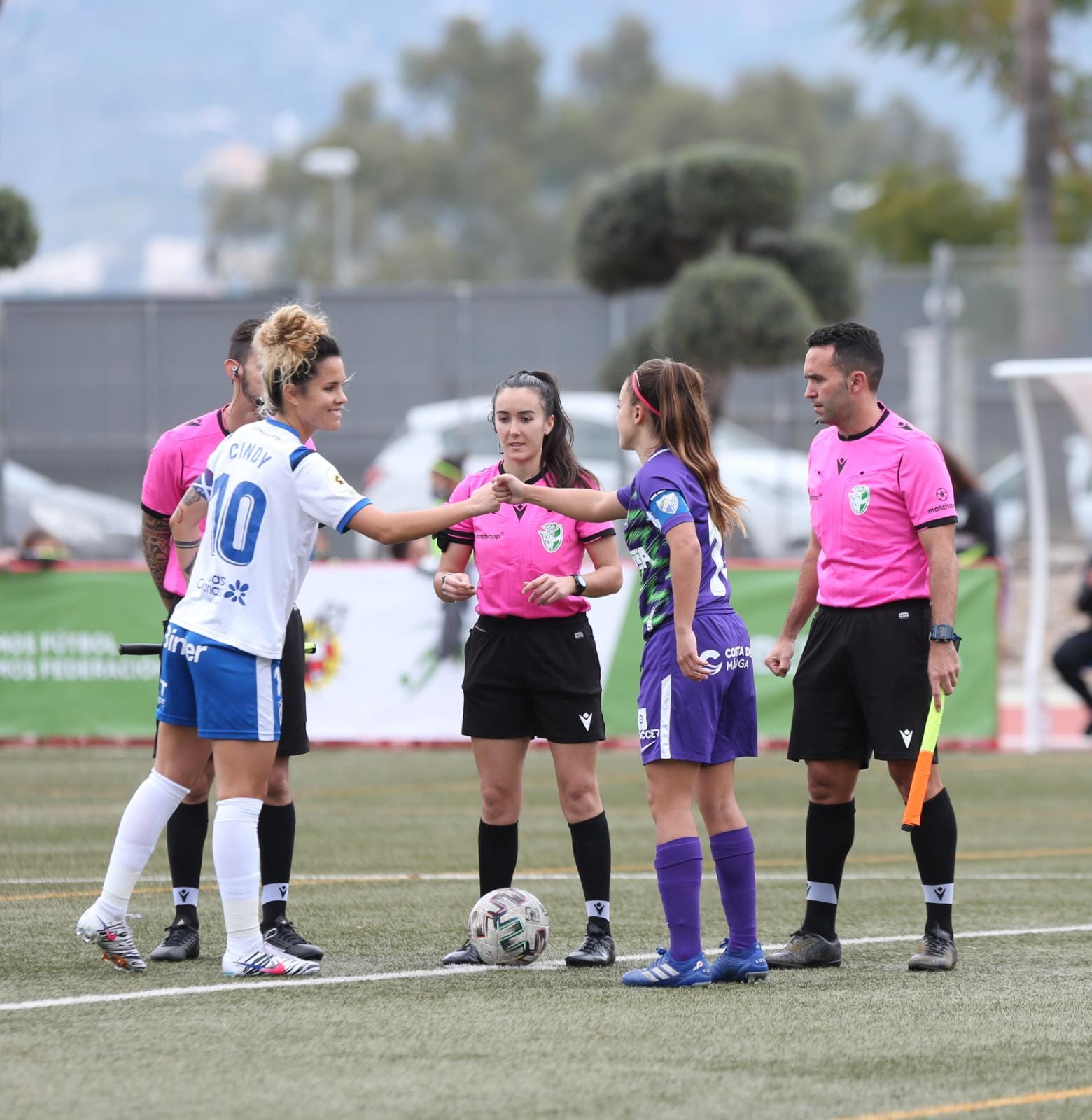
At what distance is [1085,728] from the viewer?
51.5 ft

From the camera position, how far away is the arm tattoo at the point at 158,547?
6.55 m

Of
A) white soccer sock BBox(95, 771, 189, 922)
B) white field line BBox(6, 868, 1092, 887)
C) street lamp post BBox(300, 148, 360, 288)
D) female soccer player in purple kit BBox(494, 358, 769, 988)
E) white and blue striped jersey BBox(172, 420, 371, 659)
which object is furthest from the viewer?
street lamp post BBox(300, 148, 360, 288)

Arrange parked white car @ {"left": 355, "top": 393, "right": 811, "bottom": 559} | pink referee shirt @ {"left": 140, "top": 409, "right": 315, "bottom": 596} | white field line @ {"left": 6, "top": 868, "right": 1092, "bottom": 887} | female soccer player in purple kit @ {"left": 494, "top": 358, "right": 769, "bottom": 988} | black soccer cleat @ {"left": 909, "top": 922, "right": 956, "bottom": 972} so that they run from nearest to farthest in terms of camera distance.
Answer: female soccer player in purple kit @ {"left": 494, "top": 358, "right": 769, "bottom": 988}, black soccer cleat @ {"left": 909, "top": 922, "right": 956, "bottom": 972}, pink referee shirt @ {"left": 140, "top": 409, "right": 315, "bottom": 596}, white field line @ {"left": 6, "top": 868, "right": 1092, "bottom": 887}, parked white car @ {"left": 355, "top": 393, "right": 811, "bottom": 559}

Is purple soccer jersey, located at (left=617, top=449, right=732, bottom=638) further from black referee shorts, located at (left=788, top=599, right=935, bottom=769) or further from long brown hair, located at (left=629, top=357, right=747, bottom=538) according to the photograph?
black referee shorts, located at (left=788, top=599, right=935, bottom=769)

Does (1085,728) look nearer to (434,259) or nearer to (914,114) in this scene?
(434,259)

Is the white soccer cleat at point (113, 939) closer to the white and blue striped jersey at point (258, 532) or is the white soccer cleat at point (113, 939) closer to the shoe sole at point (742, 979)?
the white and blue striped jersey at point (258, 532)

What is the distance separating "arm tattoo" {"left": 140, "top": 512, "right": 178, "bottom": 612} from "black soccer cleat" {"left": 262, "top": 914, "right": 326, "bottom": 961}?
1.18 m

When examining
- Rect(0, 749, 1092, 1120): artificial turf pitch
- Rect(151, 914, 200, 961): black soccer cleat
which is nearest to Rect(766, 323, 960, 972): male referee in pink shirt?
Rect(0, 749, 1092, 1120): artificial turf pitch

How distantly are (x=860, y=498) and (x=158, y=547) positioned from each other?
94.7 inches

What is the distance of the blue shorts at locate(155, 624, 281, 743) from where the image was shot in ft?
18.5

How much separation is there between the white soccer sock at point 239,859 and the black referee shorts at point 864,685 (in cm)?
176

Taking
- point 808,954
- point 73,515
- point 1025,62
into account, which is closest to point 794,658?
point 808,954

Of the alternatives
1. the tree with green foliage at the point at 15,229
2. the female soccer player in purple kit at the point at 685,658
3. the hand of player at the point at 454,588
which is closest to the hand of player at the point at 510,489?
the female soccer player in purple kit at the point at 685,658

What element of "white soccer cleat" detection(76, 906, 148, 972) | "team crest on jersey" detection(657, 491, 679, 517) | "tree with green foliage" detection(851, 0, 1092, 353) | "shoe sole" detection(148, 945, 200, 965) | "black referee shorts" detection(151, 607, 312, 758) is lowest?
"shoe sole" detection(148, 945, 200, 965)
